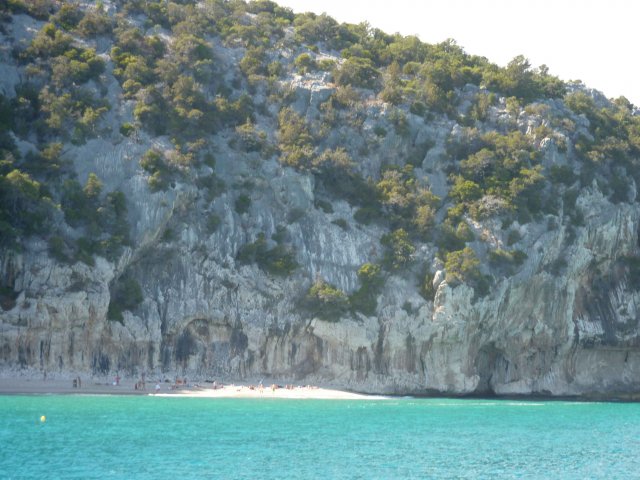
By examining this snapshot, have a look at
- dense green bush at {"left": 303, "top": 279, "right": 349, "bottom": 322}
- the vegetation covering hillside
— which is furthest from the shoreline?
dense green bush at {"left": 303, "top": 279, "right": 349, "bottom": 322}

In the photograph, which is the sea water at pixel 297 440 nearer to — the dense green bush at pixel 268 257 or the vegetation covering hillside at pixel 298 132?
the dense green bush at pixel 268 257

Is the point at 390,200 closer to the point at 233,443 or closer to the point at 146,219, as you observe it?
the point at 146,219

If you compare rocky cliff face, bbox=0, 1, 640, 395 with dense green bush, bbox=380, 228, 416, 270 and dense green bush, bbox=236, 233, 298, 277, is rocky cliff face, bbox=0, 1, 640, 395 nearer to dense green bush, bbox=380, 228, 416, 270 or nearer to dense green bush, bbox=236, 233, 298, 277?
dense green bush, bbox=236, 233, 298, 277

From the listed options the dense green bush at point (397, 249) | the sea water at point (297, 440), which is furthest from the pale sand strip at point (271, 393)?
the dense green bush at point (397, 249)

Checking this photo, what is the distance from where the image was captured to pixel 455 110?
61000 millimetres

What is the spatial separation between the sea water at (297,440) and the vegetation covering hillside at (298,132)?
873 cm

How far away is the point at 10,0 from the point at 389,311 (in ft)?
97.7

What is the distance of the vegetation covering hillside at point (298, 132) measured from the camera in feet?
154

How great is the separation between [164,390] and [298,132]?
19104mm

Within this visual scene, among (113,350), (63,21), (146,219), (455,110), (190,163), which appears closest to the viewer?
(113,350)

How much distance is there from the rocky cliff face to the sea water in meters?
4.18

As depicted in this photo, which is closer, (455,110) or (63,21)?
(63,21)

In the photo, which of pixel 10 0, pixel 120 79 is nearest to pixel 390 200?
pixel 120 79

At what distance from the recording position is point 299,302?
47.8 m
